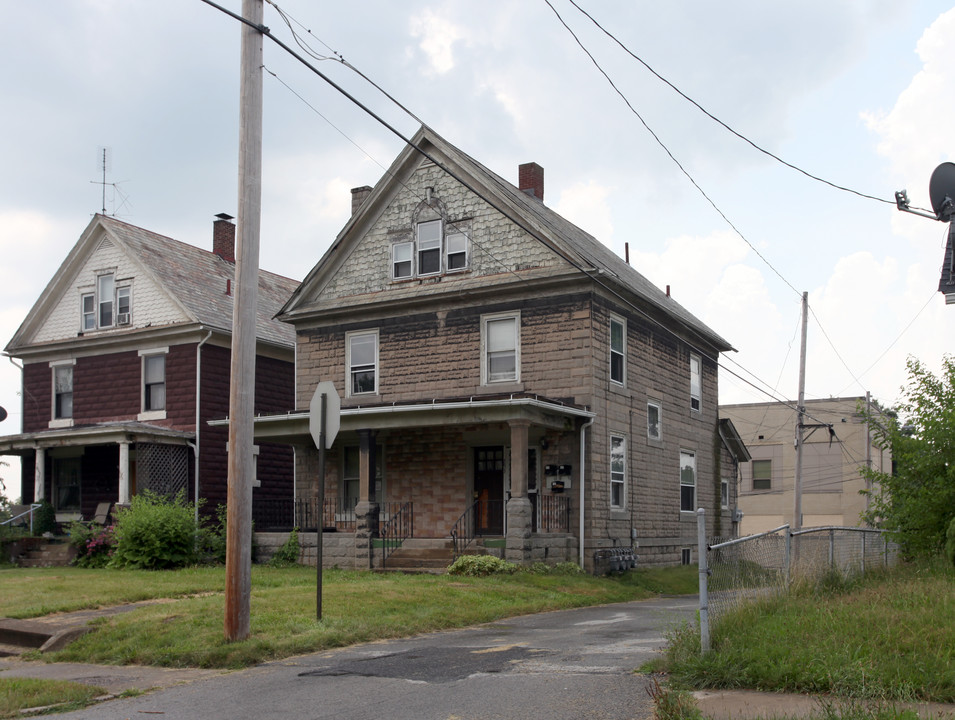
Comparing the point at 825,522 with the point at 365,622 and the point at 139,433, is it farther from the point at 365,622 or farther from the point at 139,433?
the point at 365,622

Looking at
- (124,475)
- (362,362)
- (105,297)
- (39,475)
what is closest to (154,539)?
(124,475)

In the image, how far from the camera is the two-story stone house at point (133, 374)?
27312 mm

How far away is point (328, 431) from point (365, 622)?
248cm

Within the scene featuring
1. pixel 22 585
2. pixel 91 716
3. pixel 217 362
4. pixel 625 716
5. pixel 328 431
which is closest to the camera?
pixel 625 716

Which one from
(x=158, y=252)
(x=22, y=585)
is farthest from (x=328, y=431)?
(x=158, y=252)

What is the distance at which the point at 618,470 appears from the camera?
23.7 meters

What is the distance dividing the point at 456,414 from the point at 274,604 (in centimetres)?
809

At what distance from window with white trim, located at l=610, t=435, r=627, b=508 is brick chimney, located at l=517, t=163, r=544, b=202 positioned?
8165 mm

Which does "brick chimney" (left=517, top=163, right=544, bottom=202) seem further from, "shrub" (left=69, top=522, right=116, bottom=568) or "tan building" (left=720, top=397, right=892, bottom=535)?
"tan building" (left=720, top=397, right=892, bottom=535)

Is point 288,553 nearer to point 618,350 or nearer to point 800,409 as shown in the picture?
point 618,350

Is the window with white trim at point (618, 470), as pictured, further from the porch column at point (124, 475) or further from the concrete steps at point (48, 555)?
the concrete steps at point (48, 555)

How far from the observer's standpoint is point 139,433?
25.7 m

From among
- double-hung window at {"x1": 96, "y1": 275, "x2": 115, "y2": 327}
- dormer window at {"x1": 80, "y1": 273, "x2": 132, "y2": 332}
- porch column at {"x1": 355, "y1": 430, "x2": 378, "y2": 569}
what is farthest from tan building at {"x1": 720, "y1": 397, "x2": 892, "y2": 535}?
double-hung window at {"x1": 96, "y1": 275, "x2": 115, "y2": 327}

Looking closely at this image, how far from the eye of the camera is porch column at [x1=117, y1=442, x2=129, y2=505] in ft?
82.2
